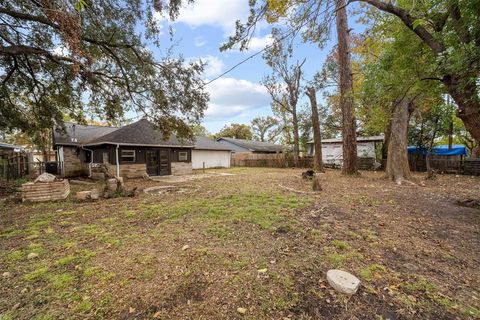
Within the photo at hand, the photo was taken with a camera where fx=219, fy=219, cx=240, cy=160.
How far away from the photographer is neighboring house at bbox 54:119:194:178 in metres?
12.1

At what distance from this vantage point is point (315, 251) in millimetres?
3115

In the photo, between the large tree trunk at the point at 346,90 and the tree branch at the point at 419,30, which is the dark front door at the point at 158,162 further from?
the tree branch at the point at 419,30

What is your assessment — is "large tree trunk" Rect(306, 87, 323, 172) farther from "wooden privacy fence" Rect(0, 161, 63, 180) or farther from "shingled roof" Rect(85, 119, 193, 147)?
"wooden privacy fence" Rect(0, 161, 63, 180)

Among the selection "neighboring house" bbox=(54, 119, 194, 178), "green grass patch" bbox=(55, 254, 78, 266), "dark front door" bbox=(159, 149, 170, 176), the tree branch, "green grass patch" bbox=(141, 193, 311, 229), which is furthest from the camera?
"dark front door" bbox=(159, 149, 170, 176)

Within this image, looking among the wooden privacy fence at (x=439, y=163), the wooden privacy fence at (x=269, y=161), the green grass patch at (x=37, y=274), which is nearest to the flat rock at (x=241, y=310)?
the green grass patch at (x=37, y=274)

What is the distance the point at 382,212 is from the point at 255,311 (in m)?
4.14

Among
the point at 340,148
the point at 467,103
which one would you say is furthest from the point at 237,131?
the point at 467,103

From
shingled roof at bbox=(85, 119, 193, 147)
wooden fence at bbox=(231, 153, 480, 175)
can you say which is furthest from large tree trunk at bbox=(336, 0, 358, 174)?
shingled roof at bbox=(85, 119, 193, 147)

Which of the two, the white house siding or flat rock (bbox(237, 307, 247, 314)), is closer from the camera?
flat rock (bbox(237, 307, 247, 314))

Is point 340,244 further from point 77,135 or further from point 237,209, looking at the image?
point 77,135

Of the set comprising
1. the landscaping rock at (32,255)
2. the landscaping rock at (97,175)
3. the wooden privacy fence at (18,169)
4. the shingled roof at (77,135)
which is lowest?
the landscaping rock at (32,255)

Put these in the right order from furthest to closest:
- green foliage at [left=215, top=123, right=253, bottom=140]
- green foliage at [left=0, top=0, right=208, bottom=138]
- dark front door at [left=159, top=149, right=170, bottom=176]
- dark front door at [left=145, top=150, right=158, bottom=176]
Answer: green foliage at [left=215, top=123, right=253, bottom=140] < dark front door at [left=159, top=149, right=170, bottom=176] < dark front door at [left=145, top=150, right=158, bottom=176] < green foliage at [left=0, top=0, right=208, bottom=138]

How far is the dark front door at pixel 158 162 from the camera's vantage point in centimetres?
1369

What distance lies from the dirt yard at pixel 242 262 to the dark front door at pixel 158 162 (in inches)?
330
